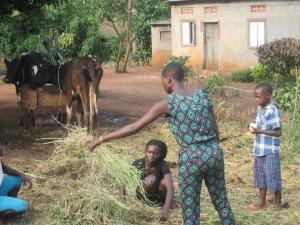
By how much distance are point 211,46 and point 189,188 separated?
2172 centimetres

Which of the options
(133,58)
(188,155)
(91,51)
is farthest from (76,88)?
(133,58)

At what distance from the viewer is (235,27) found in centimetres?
2491

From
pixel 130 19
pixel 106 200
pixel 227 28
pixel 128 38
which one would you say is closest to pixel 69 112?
pixel 106 200

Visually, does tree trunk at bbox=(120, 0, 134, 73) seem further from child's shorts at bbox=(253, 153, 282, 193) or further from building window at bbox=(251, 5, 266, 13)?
child's shorts at bbox=(253, 153, 282, 193)

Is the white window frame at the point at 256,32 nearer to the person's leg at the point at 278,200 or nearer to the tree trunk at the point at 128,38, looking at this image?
the tree trunk at the point at 128,38

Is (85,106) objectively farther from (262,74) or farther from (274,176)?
(262,74)

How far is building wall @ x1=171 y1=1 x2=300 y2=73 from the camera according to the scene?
23562 mm

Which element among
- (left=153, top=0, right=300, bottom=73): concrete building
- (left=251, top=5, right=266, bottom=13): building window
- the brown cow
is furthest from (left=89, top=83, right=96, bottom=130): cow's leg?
(left=251, top=5, right=266, bottom=13): building window

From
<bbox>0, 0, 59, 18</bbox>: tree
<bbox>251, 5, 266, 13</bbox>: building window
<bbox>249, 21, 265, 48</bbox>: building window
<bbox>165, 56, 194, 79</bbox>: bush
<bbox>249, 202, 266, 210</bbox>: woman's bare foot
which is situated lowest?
<bbox>249, 202, 266, 210</bbox>: woman's bare foot

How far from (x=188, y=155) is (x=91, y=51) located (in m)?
19.4

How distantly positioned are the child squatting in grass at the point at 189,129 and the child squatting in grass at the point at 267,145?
150 cm

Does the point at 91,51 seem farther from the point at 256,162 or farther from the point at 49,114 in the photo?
the point at 256,162

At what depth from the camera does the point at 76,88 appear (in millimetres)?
10820

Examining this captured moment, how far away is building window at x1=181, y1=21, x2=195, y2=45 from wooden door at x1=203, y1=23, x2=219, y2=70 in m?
0.68
